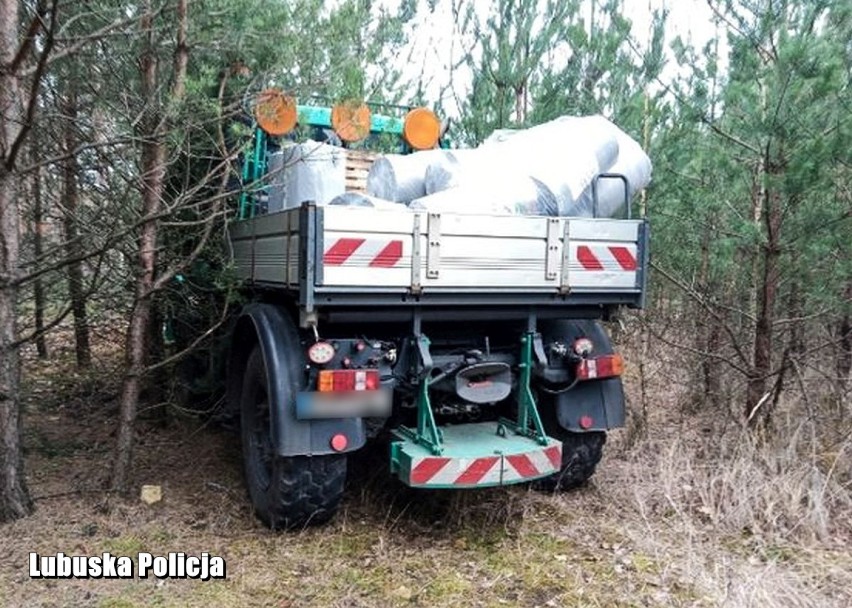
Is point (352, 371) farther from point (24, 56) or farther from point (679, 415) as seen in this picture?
point (679, 415)

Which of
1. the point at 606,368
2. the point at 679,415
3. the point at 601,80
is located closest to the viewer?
the point at 606,368

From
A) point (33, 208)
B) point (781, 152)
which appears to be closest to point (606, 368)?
point (781, 152)

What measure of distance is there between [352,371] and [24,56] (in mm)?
2264

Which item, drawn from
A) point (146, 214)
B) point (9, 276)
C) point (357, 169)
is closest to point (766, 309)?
point (357, 169)

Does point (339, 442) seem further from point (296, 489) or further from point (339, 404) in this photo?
point (296, 489)

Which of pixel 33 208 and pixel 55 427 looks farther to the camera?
pixel 55 427

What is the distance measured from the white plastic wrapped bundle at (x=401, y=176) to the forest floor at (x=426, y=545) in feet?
5.97

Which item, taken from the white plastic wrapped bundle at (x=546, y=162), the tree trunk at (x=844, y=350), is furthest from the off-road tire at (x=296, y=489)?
the tree trunk at (x=844, y=350)

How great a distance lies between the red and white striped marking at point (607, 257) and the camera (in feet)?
13.3

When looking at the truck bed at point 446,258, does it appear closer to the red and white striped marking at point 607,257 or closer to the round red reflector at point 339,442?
the red and white striped marking at point 607,257

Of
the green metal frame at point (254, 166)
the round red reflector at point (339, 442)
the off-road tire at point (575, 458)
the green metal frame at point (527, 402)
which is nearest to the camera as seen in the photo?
the round red reflector at point (339, 442)

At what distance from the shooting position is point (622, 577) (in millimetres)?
3465

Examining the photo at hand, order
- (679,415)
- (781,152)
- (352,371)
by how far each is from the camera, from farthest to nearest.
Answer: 1. (679,415)
2. (781,152)
3. (352,371)

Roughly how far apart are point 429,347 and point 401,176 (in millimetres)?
1085
